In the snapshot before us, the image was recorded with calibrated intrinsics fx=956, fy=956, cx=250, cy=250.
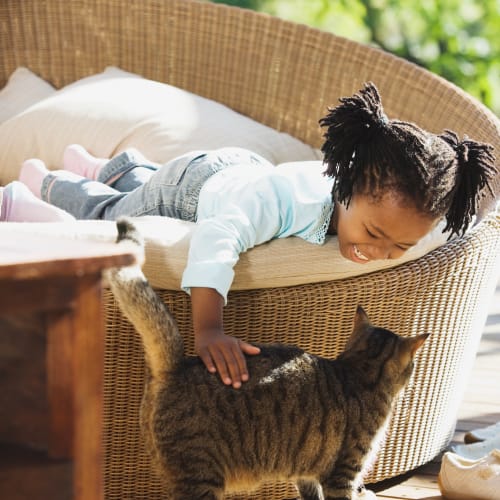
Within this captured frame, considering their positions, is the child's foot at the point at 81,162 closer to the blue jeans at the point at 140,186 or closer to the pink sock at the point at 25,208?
the blue jeans at the point at 140,186

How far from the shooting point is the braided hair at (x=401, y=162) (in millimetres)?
1698

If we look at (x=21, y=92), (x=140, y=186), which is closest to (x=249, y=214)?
(x=140, y=186)

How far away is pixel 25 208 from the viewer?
2115 millimetres

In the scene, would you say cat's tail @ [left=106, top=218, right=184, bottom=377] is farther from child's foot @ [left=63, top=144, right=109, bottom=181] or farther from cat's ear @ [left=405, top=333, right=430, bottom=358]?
child's foot @ [left=63, top=144, right=109, bottom=181]

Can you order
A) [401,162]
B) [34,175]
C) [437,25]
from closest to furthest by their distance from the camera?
1. [401,162]
2. [34,175]
3. [437,25]

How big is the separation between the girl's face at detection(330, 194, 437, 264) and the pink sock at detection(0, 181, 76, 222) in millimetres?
629

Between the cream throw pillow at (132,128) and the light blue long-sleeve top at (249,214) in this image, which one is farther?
the cream throw pillow at (132,128)

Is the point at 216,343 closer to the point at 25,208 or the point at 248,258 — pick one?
the point at 248,258

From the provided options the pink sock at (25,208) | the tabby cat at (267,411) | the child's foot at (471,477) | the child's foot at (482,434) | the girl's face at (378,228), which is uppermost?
the girl's face at (378,228)

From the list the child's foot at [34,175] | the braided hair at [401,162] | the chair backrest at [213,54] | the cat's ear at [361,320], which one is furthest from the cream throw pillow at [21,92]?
the cat's ear at [361,320]

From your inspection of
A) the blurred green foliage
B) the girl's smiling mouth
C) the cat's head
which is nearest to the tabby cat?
the cat's head

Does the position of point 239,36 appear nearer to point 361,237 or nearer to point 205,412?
point 361,237

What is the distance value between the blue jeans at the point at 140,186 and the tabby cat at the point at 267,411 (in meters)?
0.54

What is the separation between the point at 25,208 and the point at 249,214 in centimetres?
61
